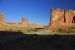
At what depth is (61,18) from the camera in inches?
1314

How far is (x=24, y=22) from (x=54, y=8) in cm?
A: 2246

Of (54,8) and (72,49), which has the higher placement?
(54,8)

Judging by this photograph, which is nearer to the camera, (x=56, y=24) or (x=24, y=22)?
(x=56, y=24)

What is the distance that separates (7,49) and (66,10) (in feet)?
78.5

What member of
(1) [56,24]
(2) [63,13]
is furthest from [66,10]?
(1) [56,24]

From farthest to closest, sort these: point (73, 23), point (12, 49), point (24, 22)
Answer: point (24, 22) < point (73, 23) < point (12, 49)

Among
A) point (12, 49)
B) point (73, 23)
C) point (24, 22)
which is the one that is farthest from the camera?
point (24, 22)

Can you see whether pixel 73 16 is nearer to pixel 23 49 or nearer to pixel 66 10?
pixel 66 10

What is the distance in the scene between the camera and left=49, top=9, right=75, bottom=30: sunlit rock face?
32791 millimetres

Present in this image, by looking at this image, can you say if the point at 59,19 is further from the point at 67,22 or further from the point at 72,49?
the point at 72,49

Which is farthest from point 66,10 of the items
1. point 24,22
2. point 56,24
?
point 24,22

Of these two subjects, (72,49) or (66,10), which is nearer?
(72,49)

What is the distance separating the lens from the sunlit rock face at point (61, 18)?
1291 inches

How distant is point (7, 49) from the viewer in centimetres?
1033
